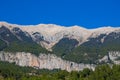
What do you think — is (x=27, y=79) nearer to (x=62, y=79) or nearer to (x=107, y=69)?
(x=62, y=79)

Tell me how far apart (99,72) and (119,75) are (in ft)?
32.9

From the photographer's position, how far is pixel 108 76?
192125 millimetres

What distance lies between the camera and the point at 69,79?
630 ft

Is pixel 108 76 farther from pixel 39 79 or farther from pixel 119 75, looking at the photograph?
pixel 39 79

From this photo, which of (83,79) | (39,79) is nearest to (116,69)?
(83,79)

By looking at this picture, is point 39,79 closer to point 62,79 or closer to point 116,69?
point 62,79

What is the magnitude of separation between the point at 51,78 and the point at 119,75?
26559mm

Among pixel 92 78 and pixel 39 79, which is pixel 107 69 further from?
pixel 39 79

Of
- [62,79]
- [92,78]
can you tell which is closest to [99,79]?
[92,78]

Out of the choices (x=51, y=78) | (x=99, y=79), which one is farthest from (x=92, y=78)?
(x=51, y=78)

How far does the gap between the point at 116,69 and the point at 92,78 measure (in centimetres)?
1316

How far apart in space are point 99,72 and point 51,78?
19.0 m

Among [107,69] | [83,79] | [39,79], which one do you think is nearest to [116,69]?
[107,69]

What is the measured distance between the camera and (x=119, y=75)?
7436 inches
